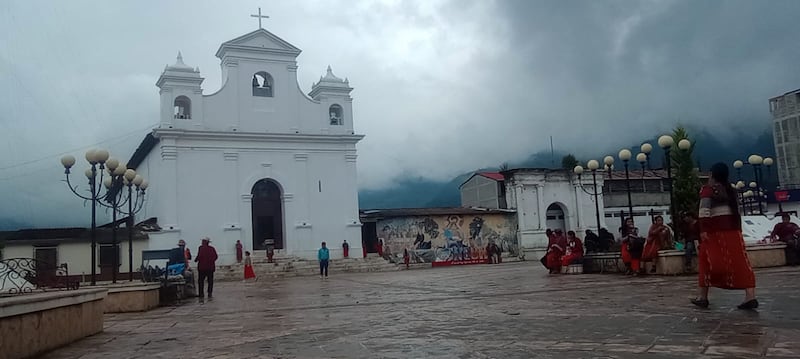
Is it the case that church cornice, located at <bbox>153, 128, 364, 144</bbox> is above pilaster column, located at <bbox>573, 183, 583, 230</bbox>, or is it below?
above

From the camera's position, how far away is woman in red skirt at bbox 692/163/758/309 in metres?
6.58

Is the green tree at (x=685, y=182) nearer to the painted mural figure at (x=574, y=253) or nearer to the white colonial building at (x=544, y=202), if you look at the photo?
the white colonial building at (x=544, y=202)

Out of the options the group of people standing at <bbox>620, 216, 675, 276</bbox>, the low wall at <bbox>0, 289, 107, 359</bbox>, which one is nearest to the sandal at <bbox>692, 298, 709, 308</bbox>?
the group of people standing at <bbox>620, 216, 675, 276</bbox>

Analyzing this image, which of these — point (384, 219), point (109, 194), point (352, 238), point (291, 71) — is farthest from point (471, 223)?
point (109, 194)

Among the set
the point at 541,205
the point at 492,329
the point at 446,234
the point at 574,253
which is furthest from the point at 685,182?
the point at 492,329

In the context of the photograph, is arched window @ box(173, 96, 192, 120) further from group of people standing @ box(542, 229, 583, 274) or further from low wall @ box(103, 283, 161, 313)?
low wall @ box(103, 283, 161, 313)

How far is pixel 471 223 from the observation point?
1478 inches

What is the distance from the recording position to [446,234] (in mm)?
36750

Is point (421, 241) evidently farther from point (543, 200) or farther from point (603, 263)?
point (603, 263)

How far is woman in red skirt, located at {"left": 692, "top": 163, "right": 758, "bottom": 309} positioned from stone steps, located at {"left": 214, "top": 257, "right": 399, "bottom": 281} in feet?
79.1

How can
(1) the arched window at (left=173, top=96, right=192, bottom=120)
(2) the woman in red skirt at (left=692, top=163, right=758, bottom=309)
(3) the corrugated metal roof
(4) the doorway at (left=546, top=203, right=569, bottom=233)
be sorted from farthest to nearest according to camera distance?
(4) the doorway at (left=546, top=203, right=569, bottom=233) < (3) the corrugated metal roof < (1) the arched window at (left=173, top=96, right=192, bottom=120) < (2) the woman in red skirt at (left=692, top=163, right=758, bottom=309)

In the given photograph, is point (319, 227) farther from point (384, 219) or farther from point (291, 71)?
point (291, 71)

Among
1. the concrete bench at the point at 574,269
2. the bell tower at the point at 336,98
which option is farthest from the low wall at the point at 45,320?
the bell tower at the point at 336,98

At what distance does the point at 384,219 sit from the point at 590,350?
31478mm
